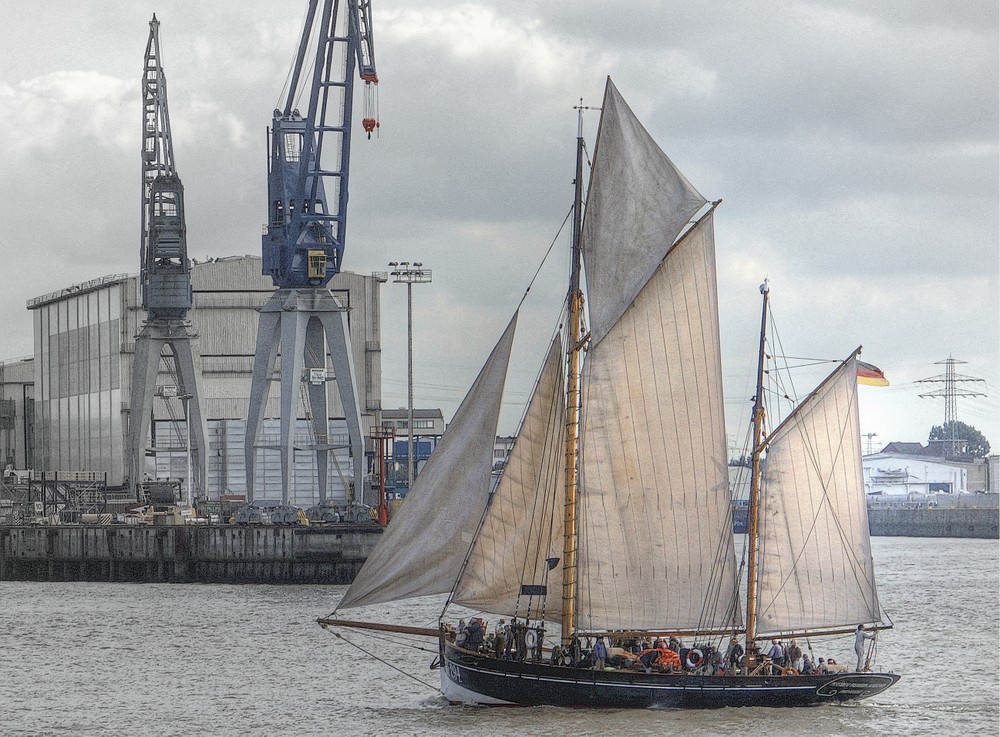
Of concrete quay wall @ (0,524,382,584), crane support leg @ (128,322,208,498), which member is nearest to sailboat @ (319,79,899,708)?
concrete quay wall @ (0,524,382,584)

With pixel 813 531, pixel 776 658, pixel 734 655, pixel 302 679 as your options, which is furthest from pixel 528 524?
pixel 302 679

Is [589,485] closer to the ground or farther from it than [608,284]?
closer to the ground

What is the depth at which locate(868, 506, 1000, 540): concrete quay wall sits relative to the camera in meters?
174

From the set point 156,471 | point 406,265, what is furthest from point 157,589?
point 156,471

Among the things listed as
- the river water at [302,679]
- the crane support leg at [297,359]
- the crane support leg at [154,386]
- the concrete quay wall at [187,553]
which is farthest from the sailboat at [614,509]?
the crane support leg at [154,386]

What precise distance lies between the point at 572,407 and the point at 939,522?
143056 millimetres

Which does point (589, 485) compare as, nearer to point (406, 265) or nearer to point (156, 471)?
point (406, 265)

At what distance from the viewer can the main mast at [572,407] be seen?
132ft

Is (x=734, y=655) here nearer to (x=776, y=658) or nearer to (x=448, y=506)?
(x=776, y=658)

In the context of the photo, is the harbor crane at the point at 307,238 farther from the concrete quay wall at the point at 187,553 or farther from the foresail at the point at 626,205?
the foresail at the point at 626,205

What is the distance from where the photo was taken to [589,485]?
40.4 meters

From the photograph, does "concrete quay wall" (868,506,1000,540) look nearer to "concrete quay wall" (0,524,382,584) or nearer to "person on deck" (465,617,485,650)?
"concrete quay wall" (0,524,382,584)

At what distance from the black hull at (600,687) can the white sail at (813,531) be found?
206 cm

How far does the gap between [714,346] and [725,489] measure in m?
3.56
